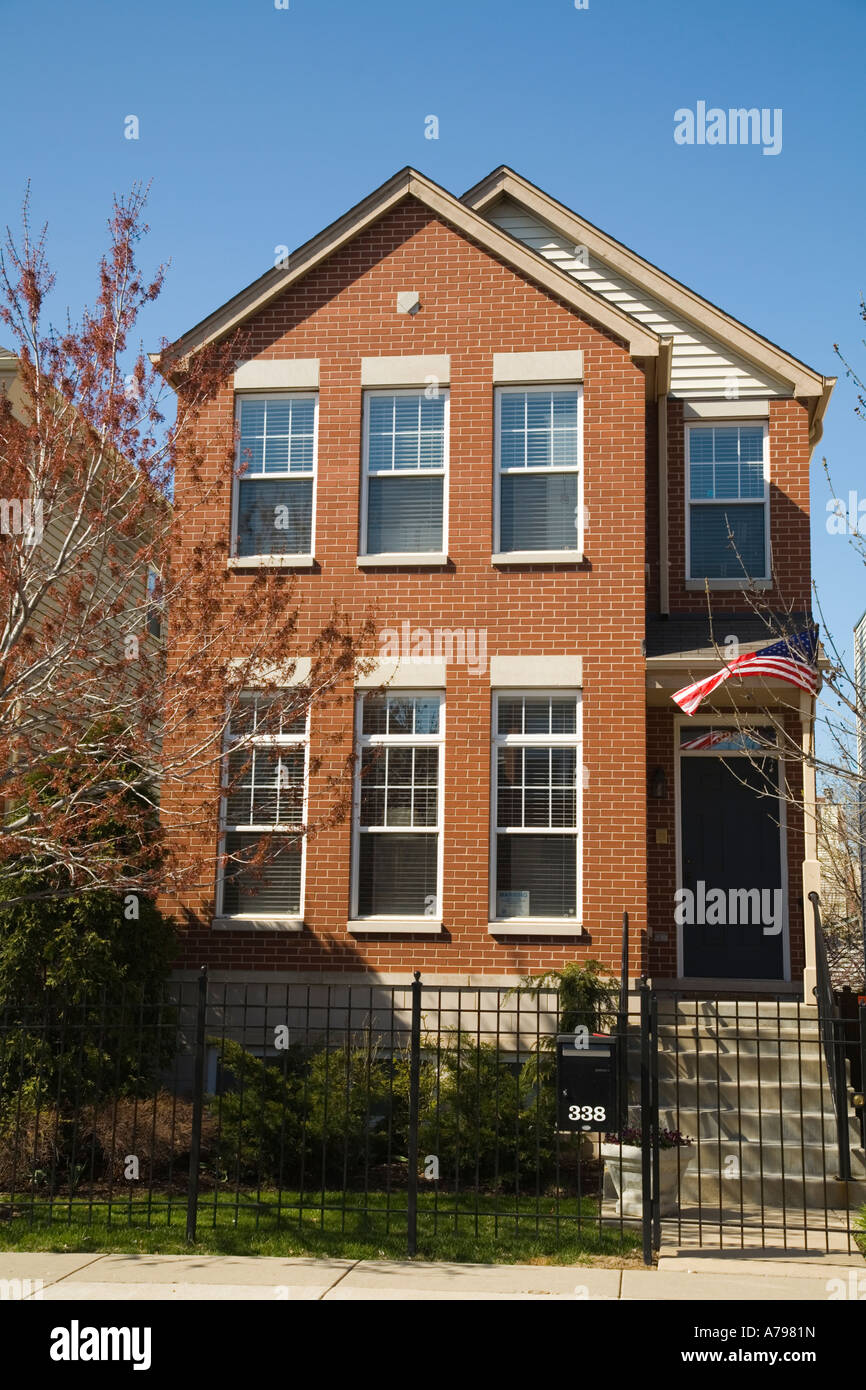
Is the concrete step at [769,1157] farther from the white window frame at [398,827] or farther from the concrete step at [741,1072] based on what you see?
the white window frame at [398,827]

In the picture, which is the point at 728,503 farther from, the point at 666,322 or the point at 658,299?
the point at 658,299

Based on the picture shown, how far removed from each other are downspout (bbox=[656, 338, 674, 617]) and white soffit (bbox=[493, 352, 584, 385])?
1040mm

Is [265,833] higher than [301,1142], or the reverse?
[265,833]

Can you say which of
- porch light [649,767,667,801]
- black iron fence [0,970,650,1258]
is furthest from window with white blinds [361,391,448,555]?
black iron fence [0,970,650,1258]

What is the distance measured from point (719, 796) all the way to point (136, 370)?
7651 mm

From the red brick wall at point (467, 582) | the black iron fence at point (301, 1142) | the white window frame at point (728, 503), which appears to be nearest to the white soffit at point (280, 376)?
the red brick wall at point (467, 582)

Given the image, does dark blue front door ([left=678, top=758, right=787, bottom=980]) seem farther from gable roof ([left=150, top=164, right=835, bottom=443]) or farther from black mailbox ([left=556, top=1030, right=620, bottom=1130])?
black mailbox ([left=556, top=1030, right=620, bottom=1130])

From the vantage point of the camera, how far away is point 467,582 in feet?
43.8

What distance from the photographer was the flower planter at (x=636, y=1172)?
915 cm

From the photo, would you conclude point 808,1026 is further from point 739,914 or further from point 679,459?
point 679,459

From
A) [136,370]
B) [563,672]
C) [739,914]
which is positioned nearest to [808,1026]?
[739,914]

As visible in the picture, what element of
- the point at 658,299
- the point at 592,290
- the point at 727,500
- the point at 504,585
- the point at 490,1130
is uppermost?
the point at 658,299

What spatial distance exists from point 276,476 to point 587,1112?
7.84 metres

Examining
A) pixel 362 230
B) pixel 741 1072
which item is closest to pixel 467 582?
pixel 362 230
